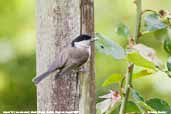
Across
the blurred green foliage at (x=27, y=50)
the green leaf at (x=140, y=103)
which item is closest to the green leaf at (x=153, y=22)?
the green leaf at (x=140, y=103)

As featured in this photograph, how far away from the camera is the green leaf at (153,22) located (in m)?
1.22

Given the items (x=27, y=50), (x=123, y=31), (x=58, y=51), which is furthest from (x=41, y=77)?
(x=27, y=50)

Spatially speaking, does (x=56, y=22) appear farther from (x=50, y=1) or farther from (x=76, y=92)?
(x=76, y=92)

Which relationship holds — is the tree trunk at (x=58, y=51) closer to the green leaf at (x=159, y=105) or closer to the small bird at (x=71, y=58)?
the small bird at (x=71, y=58)

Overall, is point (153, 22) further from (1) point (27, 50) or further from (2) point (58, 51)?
(1) point (27, 50)

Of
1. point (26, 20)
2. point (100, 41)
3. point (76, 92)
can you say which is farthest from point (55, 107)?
point (26, 20)

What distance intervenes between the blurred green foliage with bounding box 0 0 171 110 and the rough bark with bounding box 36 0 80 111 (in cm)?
97

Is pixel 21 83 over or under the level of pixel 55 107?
under

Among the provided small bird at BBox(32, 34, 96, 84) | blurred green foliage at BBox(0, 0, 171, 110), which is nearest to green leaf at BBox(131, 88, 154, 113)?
small bird at BBox(32, 34, 96, 84)

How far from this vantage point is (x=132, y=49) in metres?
1.15

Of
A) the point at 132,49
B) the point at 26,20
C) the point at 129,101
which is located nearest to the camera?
the point at 132,49

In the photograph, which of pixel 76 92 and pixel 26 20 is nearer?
pixel 76 92

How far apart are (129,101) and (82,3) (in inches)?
9.1

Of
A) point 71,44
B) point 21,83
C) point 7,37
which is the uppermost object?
point 71,44
